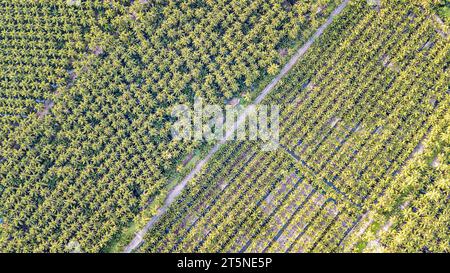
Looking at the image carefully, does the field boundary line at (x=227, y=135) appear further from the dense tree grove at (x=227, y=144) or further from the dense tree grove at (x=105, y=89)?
the dense tree grove at (x=105, y=89)

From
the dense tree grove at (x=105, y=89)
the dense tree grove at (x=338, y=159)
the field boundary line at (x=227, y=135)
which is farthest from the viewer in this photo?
the field boundary line at (x=227, y=135)

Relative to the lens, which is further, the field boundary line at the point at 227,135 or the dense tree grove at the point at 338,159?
the field boundary line at the point at 227,135

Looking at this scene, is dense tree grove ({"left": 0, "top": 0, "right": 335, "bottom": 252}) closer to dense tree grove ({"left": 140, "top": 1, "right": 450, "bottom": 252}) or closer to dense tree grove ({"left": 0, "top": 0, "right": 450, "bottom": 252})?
dense tree grove ({"left": 0, "top": 0, "right": 450, "bottom": 252})

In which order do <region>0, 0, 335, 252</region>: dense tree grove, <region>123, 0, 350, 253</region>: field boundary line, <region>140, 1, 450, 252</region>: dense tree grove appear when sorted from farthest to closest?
<region>123, 0, 350, 253</region>: field boundary line < <region>0, 0, 335, 252</region>: dense tree grove < <region>140, 1, 450, 252</region>: dense tree grove

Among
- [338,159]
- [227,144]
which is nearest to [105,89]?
[227,144]

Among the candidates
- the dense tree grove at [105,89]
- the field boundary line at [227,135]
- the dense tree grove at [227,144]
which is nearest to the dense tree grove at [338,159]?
the dense tree grove at [227,144]

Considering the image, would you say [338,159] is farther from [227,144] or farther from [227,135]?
[227,135]

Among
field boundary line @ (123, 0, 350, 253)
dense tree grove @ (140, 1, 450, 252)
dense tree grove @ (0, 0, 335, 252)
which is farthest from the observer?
field boundary line @ (123, 0, 350, 253)

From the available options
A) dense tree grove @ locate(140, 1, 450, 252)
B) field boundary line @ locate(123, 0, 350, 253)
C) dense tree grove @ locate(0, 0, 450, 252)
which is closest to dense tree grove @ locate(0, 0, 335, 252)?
dense tree grove @ locate(0, 0, 450, 252)

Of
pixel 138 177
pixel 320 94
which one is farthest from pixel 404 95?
pixel 138 177
